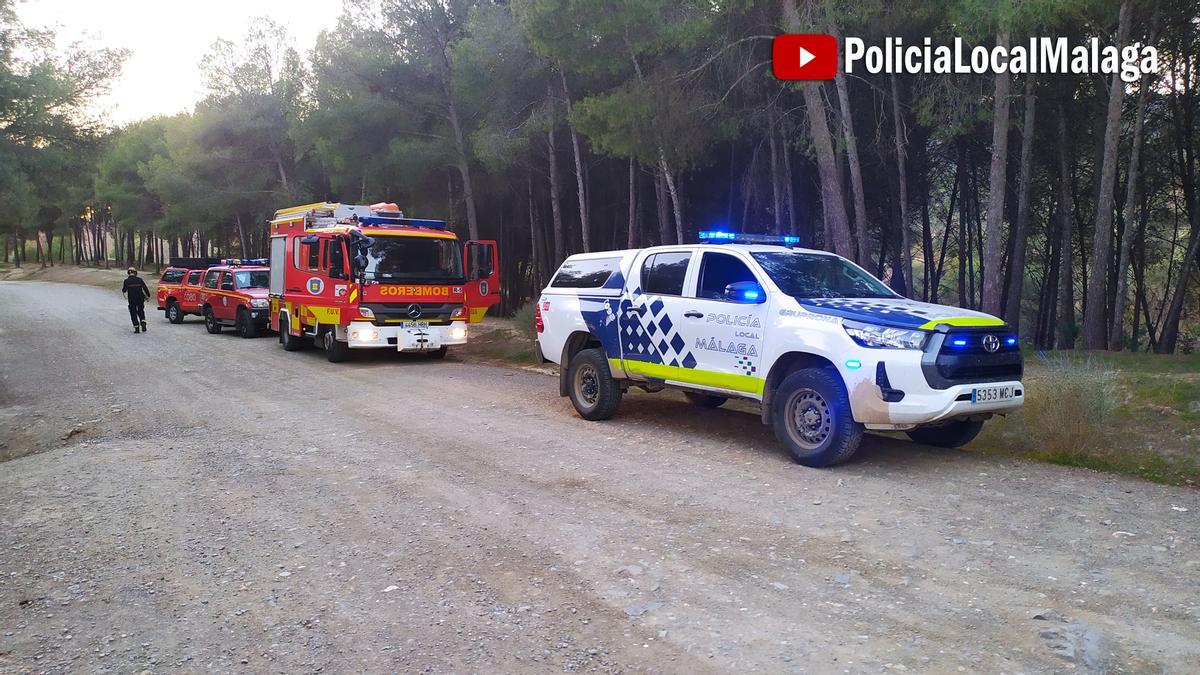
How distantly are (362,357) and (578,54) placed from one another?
24.3 ft

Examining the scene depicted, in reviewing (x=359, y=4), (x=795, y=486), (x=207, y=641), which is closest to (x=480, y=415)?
(x=795, y=486)

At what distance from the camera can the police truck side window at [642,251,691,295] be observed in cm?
835

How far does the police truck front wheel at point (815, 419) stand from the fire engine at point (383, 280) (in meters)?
8.91

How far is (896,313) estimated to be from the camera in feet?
22.2

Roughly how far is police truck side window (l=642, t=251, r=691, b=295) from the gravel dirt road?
152 centimetres

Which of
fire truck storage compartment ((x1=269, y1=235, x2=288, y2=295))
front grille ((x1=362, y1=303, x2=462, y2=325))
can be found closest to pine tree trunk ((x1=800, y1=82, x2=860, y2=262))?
front grille ((x1=362, y1=303, x2=462, y2=325))

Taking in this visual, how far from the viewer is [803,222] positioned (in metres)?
21.9

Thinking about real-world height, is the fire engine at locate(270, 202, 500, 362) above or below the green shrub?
above

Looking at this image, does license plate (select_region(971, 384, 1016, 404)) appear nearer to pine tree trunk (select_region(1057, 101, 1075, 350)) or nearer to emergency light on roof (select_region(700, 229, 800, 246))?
emergency light on roof (select_region(700, 229, 800, 246))

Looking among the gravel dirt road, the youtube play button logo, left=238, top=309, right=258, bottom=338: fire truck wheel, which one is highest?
the youtube play button logo

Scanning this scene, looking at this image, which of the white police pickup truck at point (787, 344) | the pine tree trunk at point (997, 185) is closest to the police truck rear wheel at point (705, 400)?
the white police pickup truck at point (787, 344)

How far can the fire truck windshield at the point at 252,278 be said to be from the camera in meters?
21.4

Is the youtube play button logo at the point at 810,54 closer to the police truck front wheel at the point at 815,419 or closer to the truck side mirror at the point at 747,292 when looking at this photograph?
the truck side mirror at the point at 747,292

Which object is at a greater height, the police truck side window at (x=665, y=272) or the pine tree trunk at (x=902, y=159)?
the pine tree trunk at (x=902, y=159)
